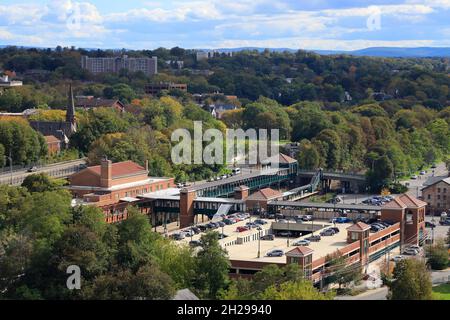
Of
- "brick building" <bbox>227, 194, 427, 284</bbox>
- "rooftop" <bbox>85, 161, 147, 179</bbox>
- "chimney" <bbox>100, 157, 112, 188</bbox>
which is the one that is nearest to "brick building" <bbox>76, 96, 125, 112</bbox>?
"rooftop" <bbox>85, 161, 147, 179</bbox>

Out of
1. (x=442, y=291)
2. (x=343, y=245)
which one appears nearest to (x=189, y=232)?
(x=343, y=245)

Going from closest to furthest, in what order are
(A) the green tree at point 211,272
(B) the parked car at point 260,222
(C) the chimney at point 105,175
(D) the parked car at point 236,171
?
(A) the green tree at point 211,272
(B) the parked car at point 260,222
(C) the chimney at point 105,175
(D) the parked car at point 236,171

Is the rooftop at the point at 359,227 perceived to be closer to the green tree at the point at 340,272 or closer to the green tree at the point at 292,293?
the green tree at the point at 340,272

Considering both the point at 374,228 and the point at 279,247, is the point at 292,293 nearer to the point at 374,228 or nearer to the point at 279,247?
the point at 279,247

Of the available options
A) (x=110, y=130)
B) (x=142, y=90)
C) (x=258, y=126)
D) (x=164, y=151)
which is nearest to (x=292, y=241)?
(x=164, y=151)

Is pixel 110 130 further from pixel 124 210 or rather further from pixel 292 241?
pixel 292 241

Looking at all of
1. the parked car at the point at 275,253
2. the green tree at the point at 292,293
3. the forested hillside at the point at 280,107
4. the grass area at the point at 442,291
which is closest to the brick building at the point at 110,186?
the forested hillside at the point at 280,107
